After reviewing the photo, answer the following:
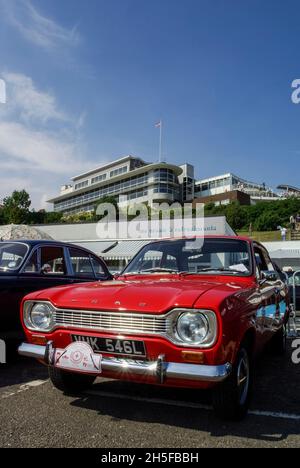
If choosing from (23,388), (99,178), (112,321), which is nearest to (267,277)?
(112,321)

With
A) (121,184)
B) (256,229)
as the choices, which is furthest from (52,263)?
(121,184)

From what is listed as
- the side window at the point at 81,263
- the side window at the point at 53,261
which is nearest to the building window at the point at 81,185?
the side window at the point at 81,263

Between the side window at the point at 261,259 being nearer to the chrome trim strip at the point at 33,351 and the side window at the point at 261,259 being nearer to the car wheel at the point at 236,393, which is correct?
the car wheel at the point at 236,393

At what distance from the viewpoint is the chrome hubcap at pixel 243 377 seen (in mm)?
3451

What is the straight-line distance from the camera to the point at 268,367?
5605 mm

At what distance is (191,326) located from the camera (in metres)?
3.10

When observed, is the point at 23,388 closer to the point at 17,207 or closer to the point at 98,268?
the point at 98,268

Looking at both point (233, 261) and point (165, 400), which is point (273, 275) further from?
point (165, 400)

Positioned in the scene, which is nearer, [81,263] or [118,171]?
[81,263]

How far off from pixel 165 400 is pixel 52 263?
119 inches

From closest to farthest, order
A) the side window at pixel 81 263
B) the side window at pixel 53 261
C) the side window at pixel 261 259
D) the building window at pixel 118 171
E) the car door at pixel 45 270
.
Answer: the side window at pixel 261 259
the car door at pixel 45 270
the side window at pixel 53 261
the side window at pixel 81 263
the building window at pixel 118 171

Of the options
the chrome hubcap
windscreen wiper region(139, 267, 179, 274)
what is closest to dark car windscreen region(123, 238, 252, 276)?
windscreen wiper region(139, 267, 179, 274)

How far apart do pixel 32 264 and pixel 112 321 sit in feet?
9.27

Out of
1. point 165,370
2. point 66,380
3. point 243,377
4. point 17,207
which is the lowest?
point 66,380
